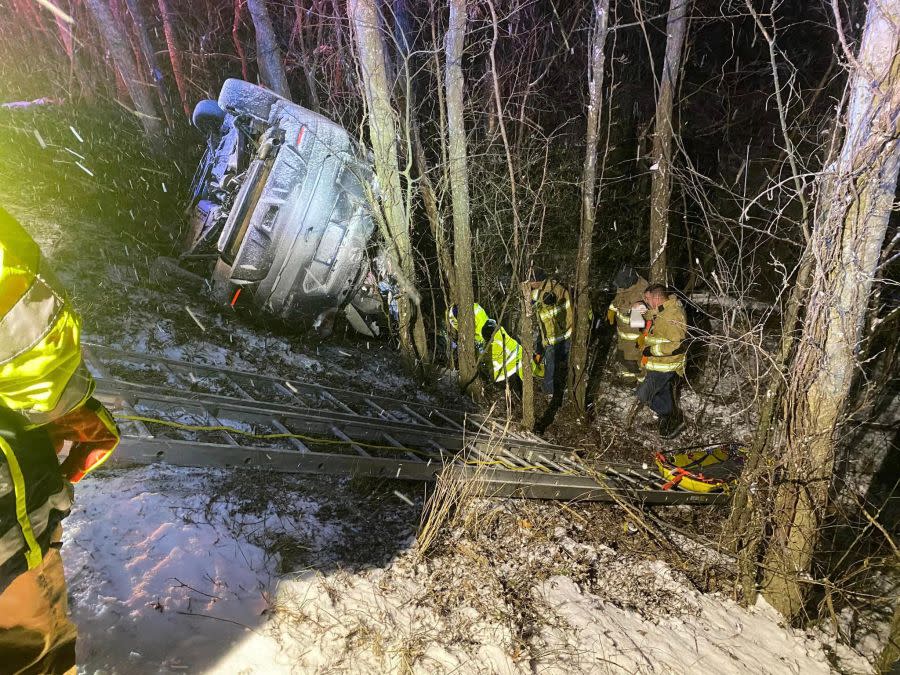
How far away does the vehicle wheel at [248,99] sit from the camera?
6617mm

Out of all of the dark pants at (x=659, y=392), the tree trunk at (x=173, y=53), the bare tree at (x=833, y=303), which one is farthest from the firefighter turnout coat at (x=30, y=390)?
the tree trunk at (x=173, y=53)

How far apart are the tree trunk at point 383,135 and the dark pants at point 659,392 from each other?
3.82 m

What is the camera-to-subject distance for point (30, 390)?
4.69ft

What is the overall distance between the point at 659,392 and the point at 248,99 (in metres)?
7.27

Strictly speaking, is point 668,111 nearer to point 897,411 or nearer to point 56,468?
point 897,411

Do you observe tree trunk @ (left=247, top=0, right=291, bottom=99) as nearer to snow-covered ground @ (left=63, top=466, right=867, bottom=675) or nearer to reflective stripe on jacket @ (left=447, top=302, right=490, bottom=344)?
reflective stripe on jacket @ (left=447, top=302, right=490, bottom=344)

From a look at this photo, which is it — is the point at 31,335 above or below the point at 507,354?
above

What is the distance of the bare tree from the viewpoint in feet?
9.59

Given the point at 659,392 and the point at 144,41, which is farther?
the point at 144,41

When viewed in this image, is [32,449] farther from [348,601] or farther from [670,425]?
[670,425]

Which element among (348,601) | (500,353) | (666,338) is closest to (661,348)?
(666,338)

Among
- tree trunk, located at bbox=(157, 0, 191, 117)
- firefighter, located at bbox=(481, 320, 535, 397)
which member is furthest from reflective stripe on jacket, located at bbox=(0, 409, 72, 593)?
tree trunk, located at bbox=(157, 0, 191, 117)

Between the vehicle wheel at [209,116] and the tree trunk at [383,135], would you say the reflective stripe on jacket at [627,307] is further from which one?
the vehicle wheel at [209,116]

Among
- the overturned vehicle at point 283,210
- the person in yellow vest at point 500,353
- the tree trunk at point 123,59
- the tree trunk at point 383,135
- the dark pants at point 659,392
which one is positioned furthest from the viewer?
the tree trunk at point 123,59
